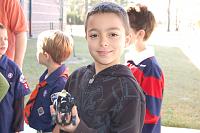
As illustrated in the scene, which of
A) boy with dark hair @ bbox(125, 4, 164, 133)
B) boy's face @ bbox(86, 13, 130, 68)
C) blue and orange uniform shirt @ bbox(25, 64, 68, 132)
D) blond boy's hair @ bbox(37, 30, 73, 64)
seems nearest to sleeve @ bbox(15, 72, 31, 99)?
blue and orange uniform shirt @ bbox(25, 64, 68, 132)

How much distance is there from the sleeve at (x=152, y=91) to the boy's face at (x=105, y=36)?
0.73 meters

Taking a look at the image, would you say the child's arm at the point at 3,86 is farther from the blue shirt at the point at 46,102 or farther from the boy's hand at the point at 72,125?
the boy's hand at the point at 72,125

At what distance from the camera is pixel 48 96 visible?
99.6 inches

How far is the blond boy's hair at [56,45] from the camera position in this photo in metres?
2.56

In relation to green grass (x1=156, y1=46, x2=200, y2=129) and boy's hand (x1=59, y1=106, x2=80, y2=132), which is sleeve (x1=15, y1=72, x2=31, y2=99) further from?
green grass (x1=156, y1=46, x2=200, y2=129)

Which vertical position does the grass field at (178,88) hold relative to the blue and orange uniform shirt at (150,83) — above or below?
below

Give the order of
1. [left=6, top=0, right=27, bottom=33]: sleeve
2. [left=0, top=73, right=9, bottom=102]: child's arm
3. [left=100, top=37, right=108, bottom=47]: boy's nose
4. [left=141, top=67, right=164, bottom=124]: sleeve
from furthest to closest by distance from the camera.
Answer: [left=6, top=0, right=27, bottom=33]: sleeve
[left=0, top=73, right=9, bottom=102]: child's arm
[left=141, top=67, right=164, bottom=124]: sleeve
[left=100, top=37, right=108, bottom=47]: boy's nose

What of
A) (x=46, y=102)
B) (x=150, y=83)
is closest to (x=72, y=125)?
(x=150, y=83)

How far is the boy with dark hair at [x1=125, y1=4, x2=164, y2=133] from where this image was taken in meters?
2.33

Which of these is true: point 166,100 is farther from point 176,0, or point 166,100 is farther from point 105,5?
point 176,0

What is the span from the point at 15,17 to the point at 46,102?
0.73 meters

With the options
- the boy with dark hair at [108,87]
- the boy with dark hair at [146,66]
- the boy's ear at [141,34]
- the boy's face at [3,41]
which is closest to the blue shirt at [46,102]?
the boy's face at [3,41]

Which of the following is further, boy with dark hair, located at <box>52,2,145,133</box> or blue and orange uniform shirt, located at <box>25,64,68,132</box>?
blue and orange uniform shirt, located at <box>25,64,68,132</box>

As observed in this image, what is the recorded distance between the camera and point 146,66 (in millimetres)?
2367
